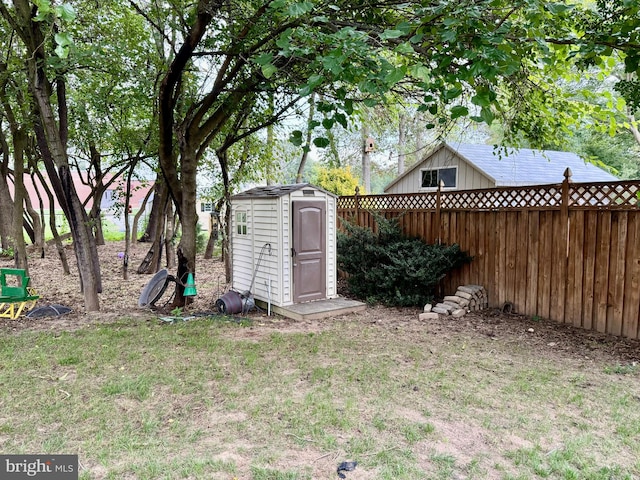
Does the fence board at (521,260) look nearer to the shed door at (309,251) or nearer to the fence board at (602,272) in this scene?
the fence board at (602,272)

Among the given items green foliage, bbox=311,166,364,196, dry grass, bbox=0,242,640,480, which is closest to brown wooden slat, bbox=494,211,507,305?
dry grass, bbox=0,242,640,480

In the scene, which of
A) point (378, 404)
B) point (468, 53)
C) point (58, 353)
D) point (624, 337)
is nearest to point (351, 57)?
point (468, 53)

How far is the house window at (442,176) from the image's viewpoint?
44.0 feet

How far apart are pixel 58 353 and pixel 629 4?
16.8ft

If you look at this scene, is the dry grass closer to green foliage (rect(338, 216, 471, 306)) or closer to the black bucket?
the black bucket

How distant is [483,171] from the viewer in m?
12.0

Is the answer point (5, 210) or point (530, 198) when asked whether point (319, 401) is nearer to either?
point (530, 198)

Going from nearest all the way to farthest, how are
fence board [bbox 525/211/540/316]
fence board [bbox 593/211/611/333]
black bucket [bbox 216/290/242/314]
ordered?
fence board [bbox 593/211/611/333]
fence board [bbox 525/211/540/316]
black bucket [bbox 216/290/242/314]

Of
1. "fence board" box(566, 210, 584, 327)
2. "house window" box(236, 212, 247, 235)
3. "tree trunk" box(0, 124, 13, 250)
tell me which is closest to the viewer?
"fence board" box(566, 210, 584, 327)

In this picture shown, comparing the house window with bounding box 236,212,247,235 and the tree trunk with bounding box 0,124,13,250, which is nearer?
the house window with bounding box 236,212,247,235

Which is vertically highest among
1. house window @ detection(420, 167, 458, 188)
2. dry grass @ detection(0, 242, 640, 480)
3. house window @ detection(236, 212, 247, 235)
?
house window @ detection(420, 167, 458, 188)

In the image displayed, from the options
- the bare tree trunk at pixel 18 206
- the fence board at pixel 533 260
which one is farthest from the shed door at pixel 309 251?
the bare tree trunk at pixel 18 206

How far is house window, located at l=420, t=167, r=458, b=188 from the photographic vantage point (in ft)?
44.0

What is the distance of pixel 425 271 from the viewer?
5969mm
